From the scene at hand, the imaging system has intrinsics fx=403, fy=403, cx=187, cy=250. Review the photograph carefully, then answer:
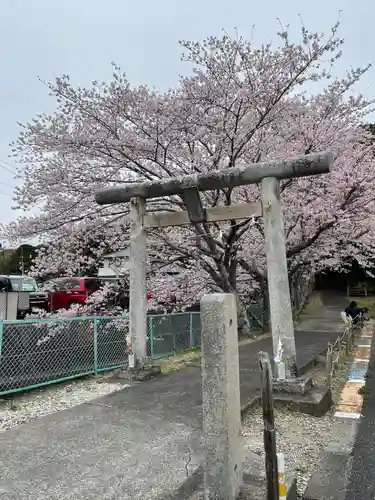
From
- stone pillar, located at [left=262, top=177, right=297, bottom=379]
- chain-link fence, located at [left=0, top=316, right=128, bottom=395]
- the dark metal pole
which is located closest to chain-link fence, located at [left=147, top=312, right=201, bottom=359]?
chain-link fence, located at [left=0, top=316, right=128, bottom=395]

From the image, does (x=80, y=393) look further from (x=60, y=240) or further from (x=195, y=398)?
(x=60, y=240)

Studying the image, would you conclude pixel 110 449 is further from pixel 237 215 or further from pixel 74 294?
pixel 74 294

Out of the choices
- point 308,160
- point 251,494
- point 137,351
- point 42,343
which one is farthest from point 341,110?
point 251,494

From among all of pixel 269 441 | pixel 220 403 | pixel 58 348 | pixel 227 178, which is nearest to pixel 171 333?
pixel 58 348

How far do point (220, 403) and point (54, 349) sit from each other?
4.49m

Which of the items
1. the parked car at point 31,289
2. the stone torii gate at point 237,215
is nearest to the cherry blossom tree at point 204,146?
the stone torii gate at point 237,215

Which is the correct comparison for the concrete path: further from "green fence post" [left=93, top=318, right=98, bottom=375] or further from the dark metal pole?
"green fence post" [left=93, top=318, right=98, bottom=375]

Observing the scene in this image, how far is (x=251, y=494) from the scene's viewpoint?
2.69 metres

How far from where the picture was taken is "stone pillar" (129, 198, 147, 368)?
685 cm

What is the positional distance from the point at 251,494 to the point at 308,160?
14.8 feet

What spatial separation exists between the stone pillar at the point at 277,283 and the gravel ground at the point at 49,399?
2.55 m

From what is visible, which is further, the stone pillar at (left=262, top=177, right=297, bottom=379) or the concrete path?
the stone pillar at (left=262, top=177, right=297, bottom=379)

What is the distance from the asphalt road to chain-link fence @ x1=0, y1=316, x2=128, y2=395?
4433mm

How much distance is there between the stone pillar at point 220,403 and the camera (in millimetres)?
2609
